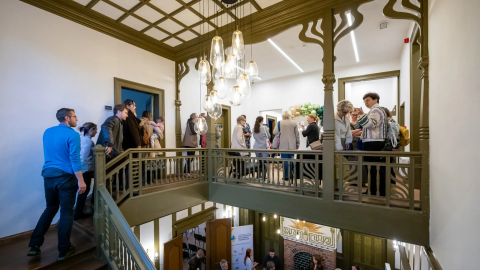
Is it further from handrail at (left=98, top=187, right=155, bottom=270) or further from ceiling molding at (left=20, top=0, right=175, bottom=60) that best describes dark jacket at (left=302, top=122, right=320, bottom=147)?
ceiling molding at (left=20, top=0, right=175, bottom=60)

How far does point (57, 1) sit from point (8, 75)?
1671 millimetres

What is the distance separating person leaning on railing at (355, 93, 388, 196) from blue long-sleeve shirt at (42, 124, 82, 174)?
4064 millimetres

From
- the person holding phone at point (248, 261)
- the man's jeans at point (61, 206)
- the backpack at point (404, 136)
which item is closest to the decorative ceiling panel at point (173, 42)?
the man's jeans at point (61, 206)

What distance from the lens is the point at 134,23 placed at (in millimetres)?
4934

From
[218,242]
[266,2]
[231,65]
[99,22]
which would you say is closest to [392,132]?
[231,65]

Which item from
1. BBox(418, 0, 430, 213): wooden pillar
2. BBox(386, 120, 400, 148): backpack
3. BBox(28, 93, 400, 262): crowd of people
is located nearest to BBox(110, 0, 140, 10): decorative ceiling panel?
BBox(28, 93, 400, 262): crowd of people

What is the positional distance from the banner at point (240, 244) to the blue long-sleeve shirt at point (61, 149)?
19.2ft

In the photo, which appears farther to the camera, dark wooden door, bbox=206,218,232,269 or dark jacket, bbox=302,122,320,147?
dark wooden door, bbox=206,218,232,269

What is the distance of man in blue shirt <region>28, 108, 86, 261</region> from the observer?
8.28 ft

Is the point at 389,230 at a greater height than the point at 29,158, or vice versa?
the point at 29,158

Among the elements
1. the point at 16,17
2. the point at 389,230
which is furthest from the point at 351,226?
the point at 16,17

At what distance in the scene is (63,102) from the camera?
4.12 m

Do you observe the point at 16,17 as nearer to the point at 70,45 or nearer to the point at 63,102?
the point at 70,45

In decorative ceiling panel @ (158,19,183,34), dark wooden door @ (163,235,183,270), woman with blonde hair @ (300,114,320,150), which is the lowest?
dark wooden door @ (163,235,183,270)
